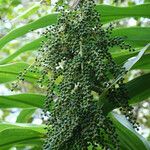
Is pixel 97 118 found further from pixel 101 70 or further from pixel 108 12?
pixel 108 12

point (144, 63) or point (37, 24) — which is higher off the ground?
point (37, 24)

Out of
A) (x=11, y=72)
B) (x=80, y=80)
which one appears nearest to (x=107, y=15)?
(x=11, y=72)

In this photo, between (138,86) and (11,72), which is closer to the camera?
(138,86)

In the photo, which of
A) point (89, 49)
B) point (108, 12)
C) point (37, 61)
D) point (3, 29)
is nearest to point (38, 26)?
point (108, 12)

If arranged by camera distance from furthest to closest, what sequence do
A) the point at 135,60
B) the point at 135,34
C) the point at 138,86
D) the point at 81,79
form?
the point at 135,34, the point at 138,86, the point at 135,60, the point at 81,79

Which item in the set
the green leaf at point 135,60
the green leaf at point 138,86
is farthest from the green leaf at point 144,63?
the green leaf at point 135,60

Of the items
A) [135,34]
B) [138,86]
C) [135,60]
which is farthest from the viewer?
[135,34]

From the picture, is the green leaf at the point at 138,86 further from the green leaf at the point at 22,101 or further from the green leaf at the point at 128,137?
the green leaf at the point at 22,101

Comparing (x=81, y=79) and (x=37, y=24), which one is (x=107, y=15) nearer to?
(x=37, y=24)
